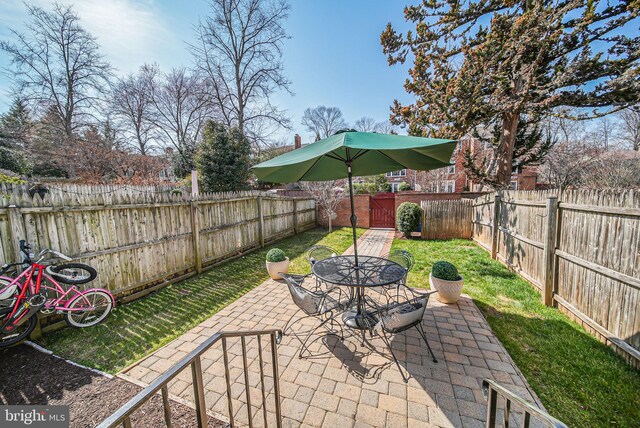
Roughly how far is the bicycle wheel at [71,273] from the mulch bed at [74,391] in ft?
3.01

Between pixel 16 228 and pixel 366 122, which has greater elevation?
pixel 366 122

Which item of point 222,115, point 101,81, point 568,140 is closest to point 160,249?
point 222,115

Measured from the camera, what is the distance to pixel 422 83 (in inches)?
361

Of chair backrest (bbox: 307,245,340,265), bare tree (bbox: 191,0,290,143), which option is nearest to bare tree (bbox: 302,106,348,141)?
bare tree (bbox: 191,0,290,143)

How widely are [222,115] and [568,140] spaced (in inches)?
921

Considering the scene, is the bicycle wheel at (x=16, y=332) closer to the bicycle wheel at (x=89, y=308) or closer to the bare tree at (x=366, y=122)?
the bicycle wheel at (x=89, y=308)

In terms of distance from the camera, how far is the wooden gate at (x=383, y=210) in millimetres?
13039

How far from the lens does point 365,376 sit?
2.56 metres

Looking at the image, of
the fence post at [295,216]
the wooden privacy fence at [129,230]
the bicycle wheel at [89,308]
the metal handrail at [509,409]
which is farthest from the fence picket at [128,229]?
the metal handrail at [509,409]

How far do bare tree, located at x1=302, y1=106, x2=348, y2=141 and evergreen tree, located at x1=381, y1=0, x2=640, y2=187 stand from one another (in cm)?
2411

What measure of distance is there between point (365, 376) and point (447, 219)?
8611 mm

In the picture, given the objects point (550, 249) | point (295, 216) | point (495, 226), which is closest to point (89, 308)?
point (550, 249)

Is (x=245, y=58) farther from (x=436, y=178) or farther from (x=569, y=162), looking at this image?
(x=569, y=162)

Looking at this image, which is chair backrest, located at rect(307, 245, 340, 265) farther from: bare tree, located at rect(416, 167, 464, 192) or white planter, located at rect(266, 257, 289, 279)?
bare tree, located at rect(416, 167, 464, 192)
